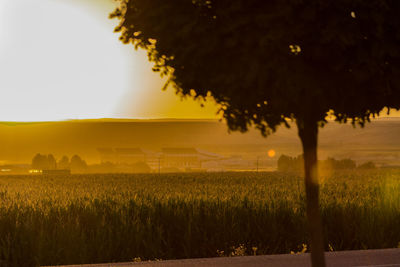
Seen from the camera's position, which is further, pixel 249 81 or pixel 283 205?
pixel 283 205

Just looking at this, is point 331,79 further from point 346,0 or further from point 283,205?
point 283,205

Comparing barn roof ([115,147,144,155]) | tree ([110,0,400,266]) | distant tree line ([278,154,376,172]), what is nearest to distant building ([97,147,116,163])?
barn roof ([115,147,144,155])

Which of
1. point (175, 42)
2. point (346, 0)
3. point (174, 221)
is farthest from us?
point (174, 221)

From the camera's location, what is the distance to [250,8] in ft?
20.6

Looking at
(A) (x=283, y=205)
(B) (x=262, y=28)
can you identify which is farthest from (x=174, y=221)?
(B) (x=262, y=28)

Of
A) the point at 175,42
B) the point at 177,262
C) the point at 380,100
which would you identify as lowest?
the point at 177,262

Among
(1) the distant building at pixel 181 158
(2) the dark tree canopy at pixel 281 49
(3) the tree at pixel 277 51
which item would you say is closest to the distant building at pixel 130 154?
(1) the distant building at pixel 181 158

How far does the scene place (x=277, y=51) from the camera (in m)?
6.20

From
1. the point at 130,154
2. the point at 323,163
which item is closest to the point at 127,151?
the point at 130,154

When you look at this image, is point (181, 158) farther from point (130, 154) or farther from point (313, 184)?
point (313, 184)

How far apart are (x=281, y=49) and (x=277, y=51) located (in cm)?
6

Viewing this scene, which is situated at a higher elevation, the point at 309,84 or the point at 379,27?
the point at 379,27

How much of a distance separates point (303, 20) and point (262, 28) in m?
0.45

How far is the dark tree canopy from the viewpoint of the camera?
616cm
